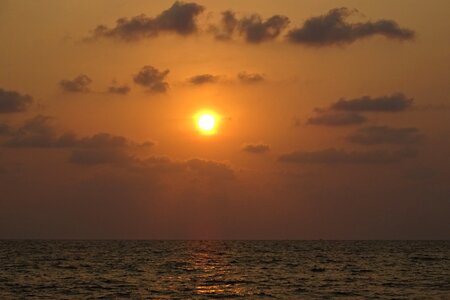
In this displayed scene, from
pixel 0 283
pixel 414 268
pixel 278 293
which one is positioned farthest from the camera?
pixel 414 268

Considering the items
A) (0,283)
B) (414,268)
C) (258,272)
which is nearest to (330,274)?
(258,272)

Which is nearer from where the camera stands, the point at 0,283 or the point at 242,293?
the point at 242,293

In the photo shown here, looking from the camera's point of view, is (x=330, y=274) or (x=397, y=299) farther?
(x=330, y=274)

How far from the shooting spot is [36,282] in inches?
2677

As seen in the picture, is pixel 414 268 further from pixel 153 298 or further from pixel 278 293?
pixel 153 298

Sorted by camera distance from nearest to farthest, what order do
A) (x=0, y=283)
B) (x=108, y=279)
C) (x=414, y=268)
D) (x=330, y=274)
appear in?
(x=0, y=283)
(x=108, y=279)
(x=330, y=274)
(x=414, y=268)

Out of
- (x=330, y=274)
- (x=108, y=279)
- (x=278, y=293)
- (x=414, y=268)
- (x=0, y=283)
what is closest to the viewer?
(x=278, y=293)

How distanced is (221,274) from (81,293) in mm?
25029

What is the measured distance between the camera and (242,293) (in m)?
59.0

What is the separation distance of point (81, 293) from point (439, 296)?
30518 mm

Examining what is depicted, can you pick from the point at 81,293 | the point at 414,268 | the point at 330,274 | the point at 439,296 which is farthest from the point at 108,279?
the point at 414,268

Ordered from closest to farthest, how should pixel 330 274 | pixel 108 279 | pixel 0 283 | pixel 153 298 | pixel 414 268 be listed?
pixel 153 298, pixel 0 283, pixel 108 279, pixel 330 274, pixel 414 268

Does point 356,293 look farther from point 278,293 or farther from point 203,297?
point 203,297

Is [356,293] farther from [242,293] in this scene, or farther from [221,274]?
[221,274]
